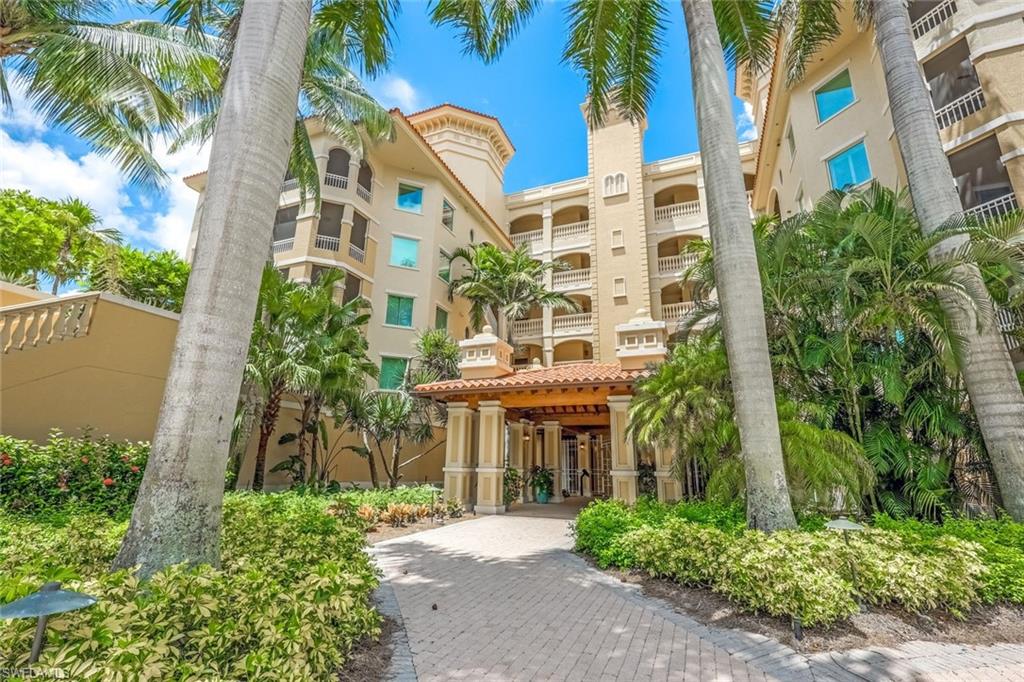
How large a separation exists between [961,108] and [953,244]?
29.2 feet

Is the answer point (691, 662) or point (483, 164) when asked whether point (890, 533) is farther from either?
point (483, 164)

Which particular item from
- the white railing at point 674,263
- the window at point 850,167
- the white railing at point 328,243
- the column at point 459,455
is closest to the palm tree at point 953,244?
the window at point 850,167

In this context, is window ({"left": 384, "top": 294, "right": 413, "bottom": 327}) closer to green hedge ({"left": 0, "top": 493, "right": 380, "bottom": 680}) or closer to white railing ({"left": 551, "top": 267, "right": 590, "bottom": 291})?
white railing ({"left": 551, "top": 267, "right": 590, "bottom": 291})

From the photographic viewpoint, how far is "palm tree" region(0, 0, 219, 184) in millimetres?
9437

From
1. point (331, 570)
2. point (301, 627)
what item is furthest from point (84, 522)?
point (301, 627)

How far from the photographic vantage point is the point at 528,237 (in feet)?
102

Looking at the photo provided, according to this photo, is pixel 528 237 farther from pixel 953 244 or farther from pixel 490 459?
pixel 953 244

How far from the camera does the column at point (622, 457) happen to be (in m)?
12.9

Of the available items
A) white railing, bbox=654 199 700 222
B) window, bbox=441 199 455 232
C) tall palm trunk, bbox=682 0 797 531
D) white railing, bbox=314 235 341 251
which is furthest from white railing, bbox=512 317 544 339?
tall palm trunk, bbox=682 0 797 531

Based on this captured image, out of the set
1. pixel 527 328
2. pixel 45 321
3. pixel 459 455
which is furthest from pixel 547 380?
pixel 527 328

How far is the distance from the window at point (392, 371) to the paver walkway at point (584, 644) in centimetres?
1511

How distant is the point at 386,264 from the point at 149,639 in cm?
2202

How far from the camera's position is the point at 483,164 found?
3019 cm

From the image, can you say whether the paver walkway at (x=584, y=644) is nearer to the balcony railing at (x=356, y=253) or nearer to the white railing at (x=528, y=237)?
the balcony railing at (x=356, y=253)
